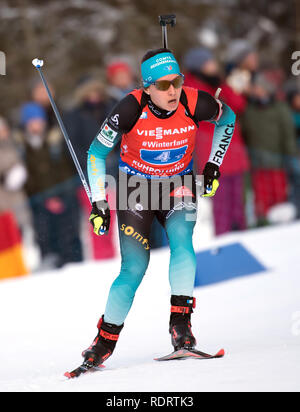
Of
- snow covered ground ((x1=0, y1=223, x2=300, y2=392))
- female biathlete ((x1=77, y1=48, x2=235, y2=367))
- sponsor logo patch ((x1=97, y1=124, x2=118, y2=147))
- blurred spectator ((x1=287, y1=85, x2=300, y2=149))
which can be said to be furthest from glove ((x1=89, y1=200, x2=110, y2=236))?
blurred spectator ((x1=287, y1=85, x2=300, y2=149))

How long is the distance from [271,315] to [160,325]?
2.94 feet

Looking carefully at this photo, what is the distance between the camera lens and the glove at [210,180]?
5.16m

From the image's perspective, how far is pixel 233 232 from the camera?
9.18 m

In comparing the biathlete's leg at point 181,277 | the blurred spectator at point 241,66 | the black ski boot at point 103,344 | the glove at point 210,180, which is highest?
the blurred spectator at point 241,66

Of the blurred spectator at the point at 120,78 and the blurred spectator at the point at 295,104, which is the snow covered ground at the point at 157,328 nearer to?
the blurred spectator at the point at 295,104

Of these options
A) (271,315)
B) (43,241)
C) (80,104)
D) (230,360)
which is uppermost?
(80,104)

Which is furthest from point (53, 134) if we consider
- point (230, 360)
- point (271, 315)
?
point (230, 360)

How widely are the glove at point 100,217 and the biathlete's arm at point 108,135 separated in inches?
1.8

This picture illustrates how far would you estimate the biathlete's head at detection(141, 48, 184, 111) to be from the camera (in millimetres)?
4719

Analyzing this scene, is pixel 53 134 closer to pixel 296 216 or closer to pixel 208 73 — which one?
pixel 208 73

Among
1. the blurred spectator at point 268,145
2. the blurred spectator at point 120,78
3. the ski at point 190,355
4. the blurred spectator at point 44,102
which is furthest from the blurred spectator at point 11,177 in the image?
the ski at point 190,355

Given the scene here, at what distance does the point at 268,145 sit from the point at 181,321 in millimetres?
4965

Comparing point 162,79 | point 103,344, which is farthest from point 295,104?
point 103,344

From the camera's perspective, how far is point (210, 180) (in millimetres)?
5164
